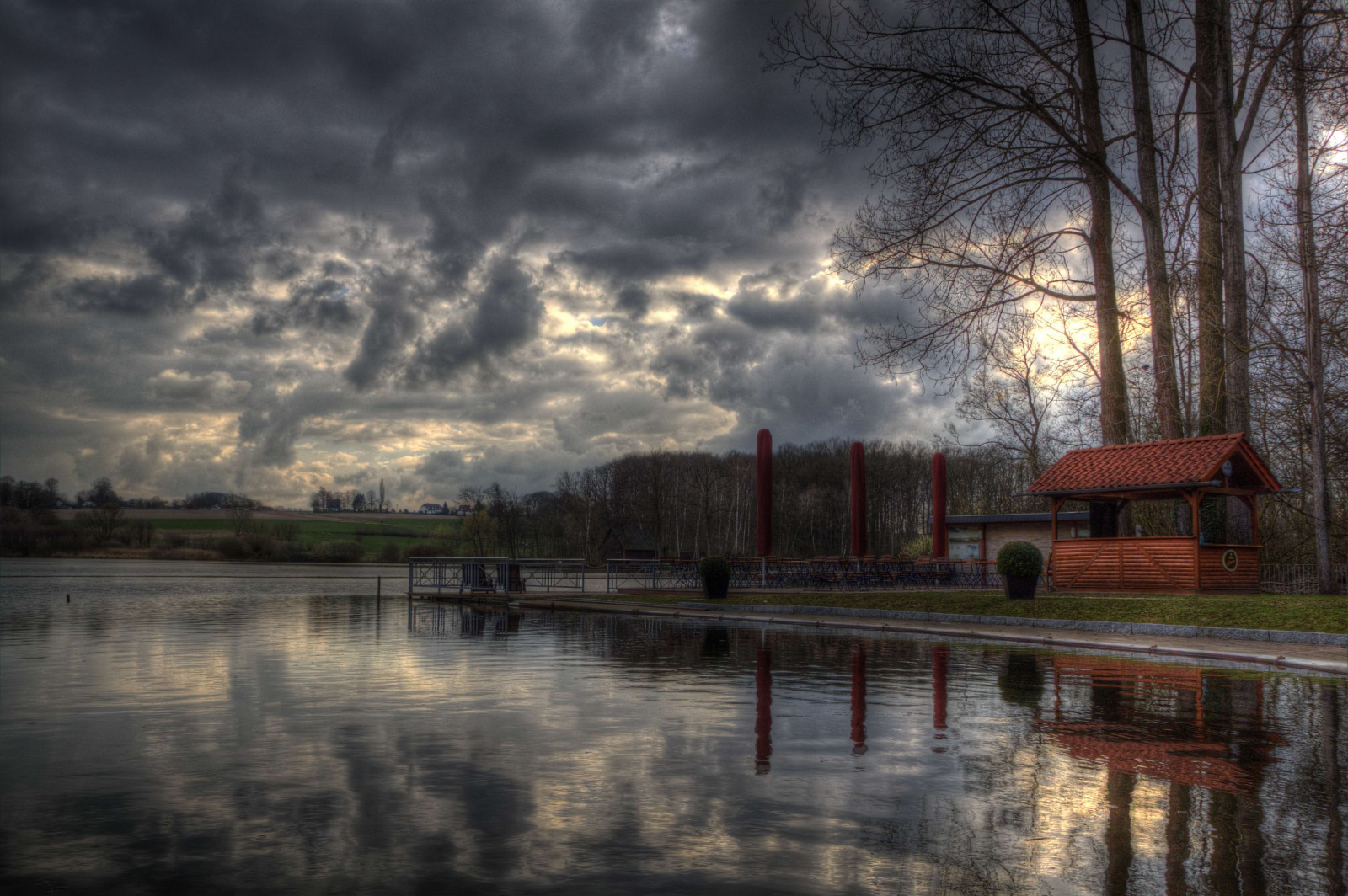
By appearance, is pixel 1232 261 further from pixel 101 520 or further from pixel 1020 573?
pixel 101 520

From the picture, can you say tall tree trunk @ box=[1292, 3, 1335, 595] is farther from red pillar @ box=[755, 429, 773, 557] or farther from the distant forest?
the distant forest

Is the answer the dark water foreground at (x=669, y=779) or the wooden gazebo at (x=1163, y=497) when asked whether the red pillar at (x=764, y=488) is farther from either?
the dark water foreground at (x=669, y=779)

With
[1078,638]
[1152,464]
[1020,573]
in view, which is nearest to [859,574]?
[1020,573]

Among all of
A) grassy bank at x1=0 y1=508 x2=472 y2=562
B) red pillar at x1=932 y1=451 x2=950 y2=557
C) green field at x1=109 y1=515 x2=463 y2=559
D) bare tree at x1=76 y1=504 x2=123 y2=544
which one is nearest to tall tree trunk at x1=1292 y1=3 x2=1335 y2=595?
red pillar at x1=932 y1=451 x2=950 y2=557

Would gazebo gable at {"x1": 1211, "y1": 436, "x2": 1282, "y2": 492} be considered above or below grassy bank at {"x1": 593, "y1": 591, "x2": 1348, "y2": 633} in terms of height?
above

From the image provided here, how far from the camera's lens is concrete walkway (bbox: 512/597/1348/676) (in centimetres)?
1459

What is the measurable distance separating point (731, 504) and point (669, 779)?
85.6m

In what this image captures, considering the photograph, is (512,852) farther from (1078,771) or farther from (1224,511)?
(1224,511)

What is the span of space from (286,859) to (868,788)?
346cm

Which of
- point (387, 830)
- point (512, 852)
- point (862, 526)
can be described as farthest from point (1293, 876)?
point (862, 526)

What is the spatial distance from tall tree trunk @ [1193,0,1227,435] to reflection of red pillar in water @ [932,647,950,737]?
12989 mm

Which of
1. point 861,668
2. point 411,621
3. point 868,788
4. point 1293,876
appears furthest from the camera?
point 411,621

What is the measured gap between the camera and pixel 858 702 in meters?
10.2

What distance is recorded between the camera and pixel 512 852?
4.79 meters
